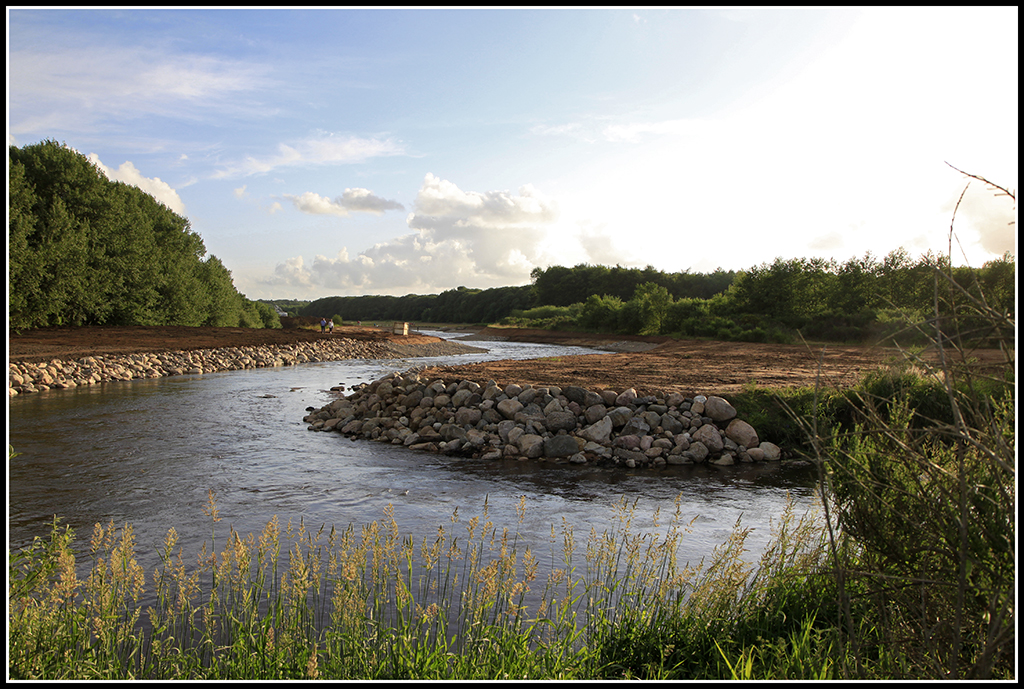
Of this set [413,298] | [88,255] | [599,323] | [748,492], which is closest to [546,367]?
[748,492]

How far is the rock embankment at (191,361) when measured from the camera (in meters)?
17.5

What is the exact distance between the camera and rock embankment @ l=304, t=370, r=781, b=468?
998 centimetres

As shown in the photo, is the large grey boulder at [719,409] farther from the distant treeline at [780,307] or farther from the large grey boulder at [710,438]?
the distant treeline at [780,307]

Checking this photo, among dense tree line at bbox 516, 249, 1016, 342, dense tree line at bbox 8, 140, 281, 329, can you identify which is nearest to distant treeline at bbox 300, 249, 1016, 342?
dense tree line at bbox 516, 249, 1016, 342

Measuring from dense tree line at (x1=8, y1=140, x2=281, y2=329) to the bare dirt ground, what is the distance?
75.5 inches

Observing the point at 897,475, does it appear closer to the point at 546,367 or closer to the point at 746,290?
the point at 546,367

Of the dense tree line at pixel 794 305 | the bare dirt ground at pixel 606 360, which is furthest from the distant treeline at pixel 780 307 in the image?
the bare dirt ground at pixel 606 360

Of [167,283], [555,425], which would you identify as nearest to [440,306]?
[167,283]

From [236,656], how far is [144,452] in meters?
7.90

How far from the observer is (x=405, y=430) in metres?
11.4

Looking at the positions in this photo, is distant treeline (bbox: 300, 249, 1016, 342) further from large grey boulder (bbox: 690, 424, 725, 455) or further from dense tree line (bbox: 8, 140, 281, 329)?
dense tree line (bbox: 8, 140, 281, 329)

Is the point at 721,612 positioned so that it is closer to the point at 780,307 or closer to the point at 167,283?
the point at 780,307

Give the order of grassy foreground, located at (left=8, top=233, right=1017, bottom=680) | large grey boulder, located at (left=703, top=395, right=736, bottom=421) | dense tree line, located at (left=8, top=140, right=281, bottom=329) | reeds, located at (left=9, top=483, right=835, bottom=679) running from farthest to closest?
dense tree line, located at (left=8, top=140, right=281, bottom=329), large grey boulder, located at (left=703, top=395, right=736, bottom=421), reeds, located at (left=9, top=483, right=835, bottom=679), grassy foreground, located at (left=8, top=233, right=1017, bottom=680)

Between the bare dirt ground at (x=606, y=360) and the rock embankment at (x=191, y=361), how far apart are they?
1673 mm
